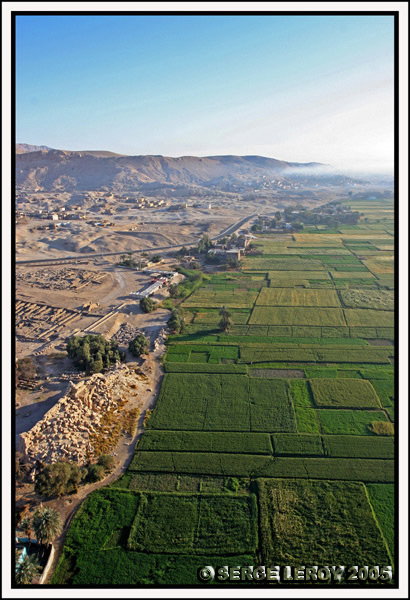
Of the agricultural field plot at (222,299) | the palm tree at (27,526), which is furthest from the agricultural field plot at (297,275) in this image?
the palm tree at (27,526)

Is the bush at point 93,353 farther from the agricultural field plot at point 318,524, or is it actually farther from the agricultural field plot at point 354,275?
the agricultural field plot at point 354,275

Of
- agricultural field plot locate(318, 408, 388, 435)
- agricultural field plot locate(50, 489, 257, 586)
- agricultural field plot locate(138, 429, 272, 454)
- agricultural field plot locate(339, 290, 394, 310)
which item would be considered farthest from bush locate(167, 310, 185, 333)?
agricultural field plot locate(339, 290, 394, 310)

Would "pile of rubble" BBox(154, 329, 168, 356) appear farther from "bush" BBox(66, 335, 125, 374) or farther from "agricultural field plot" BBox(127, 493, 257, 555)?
"agricultural field plot" BBox(127, 493, 257, 555)

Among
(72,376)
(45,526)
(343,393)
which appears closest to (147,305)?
(72,376)

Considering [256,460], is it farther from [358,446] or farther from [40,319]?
[40,319]

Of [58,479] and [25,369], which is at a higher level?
[25,369]
